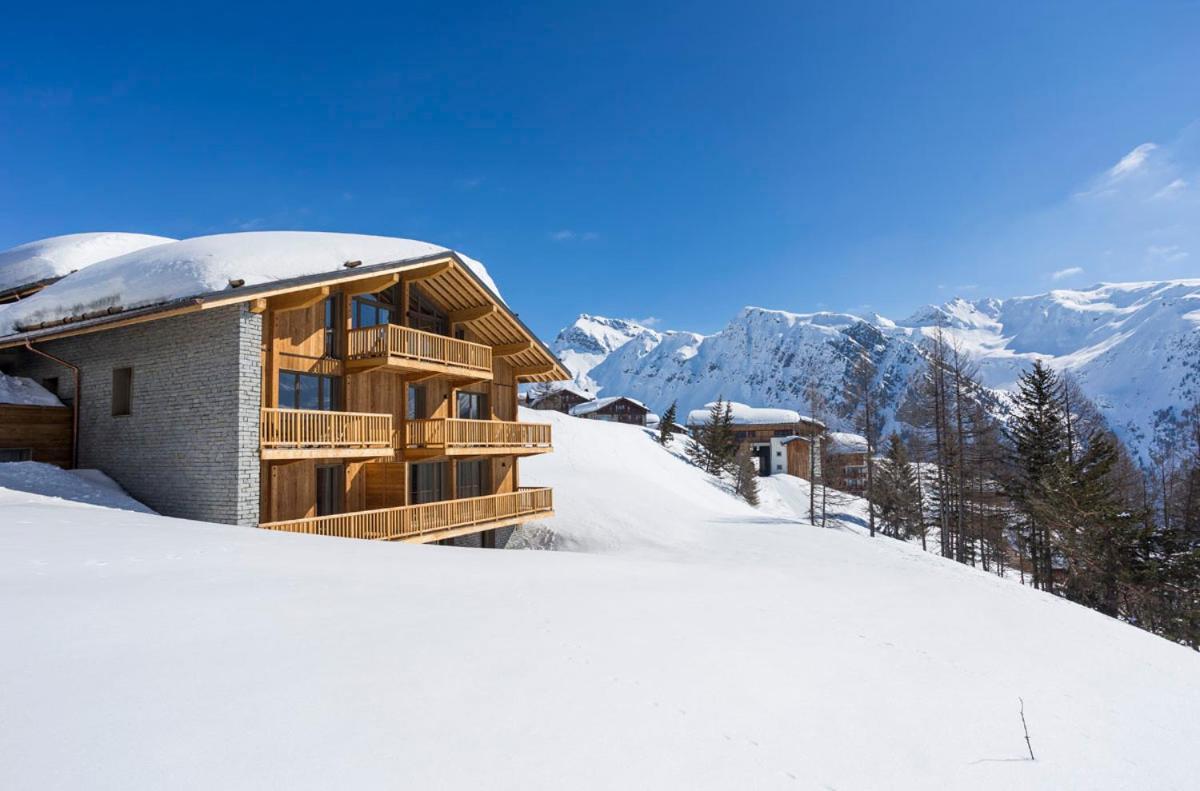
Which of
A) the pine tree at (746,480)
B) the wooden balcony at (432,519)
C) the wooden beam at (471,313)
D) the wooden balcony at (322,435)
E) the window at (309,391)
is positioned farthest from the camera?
the pine tree at (746,480)

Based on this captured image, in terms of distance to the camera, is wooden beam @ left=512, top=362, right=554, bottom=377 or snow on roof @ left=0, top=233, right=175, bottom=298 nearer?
wooden beam @ left=512, top=362, right=554, bottom=377

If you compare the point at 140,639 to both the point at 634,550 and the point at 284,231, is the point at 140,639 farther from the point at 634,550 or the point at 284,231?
the point at 634,550

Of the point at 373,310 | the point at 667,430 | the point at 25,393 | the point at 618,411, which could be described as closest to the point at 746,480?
the point at 667,430

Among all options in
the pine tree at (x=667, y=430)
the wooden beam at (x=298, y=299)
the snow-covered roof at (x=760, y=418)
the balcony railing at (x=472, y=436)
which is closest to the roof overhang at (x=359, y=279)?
the wooden beam at (x=298, y=299)

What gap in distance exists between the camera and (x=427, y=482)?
18.8 metres

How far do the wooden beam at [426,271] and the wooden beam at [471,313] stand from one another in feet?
6.58

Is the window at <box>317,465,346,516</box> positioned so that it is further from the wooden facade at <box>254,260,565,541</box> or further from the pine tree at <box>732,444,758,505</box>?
the pine tree at <box>732,444,758,505</box>

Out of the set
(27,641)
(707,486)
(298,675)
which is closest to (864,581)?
(298,675)

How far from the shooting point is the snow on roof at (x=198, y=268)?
41.5ft

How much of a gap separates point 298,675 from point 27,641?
7.04 feet

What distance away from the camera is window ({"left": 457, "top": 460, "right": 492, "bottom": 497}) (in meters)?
20.5

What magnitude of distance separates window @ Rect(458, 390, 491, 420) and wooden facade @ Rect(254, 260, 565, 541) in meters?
0.05

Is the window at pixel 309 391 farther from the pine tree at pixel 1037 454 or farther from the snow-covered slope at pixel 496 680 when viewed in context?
the pine tree at pixel 1037 454

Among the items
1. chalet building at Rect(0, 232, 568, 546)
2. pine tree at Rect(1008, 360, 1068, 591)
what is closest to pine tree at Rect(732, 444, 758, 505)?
pine tree at Rect(1008, 360, 1068, 591)
